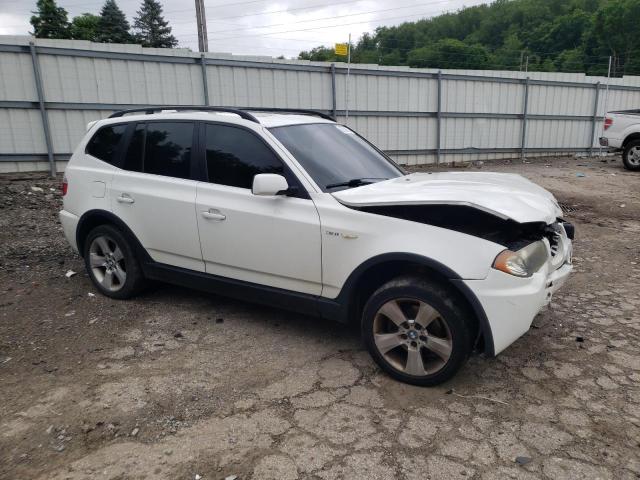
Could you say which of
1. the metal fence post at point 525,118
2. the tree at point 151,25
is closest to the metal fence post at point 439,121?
the metal fence post at point 525,118

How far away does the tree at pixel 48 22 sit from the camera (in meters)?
65.2

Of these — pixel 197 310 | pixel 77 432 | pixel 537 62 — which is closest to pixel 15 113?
pixel 197 310

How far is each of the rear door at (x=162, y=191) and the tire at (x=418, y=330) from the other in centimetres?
167

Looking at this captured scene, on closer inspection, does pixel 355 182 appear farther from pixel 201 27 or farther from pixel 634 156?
pixel 201 27

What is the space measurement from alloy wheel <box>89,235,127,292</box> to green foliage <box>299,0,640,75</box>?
51215 mm

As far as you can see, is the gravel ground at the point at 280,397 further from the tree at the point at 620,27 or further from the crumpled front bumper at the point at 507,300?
the tree at the point at 620,27

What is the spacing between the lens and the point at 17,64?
952 centimetres

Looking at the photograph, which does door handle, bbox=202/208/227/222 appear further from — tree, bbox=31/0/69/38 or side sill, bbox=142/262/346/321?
tree, bbox=31/0/69/38

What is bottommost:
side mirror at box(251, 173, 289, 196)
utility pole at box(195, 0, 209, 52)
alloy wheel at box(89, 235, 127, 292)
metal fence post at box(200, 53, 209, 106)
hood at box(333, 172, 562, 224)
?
alloy wheel at box(89, 235, 127, 292)

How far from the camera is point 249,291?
4.00m

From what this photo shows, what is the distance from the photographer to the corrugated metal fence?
9.81 metres

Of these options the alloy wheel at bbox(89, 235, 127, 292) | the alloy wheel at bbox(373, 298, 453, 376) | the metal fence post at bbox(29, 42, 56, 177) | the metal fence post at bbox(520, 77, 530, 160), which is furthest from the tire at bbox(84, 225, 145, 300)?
the metal fence post at bbox(520, 77, 530, 160)

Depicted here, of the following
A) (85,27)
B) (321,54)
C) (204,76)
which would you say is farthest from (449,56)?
(204,76)

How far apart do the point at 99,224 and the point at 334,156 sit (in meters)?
2.44
